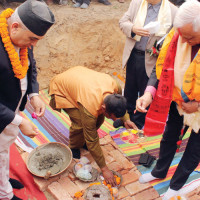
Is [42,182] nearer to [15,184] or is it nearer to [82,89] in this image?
[15,184]

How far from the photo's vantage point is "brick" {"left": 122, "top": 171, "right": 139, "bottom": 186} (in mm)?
2652

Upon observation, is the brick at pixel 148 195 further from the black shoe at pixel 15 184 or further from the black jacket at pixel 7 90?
the black jacket at pixel 7 90

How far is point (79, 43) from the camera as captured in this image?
5.02m

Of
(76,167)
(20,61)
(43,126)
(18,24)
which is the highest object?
(18,24)

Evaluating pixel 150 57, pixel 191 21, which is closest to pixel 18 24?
pixel 191 21

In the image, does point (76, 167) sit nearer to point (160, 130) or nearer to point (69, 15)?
point (160, 130)

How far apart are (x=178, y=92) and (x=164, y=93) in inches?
4.5

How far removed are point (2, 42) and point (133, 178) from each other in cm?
189

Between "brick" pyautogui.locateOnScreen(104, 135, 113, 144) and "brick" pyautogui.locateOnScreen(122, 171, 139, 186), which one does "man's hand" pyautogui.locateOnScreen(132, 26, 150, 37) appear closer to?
"brick" pyautogui.locateOnScreen(104, 135, 113, 144)

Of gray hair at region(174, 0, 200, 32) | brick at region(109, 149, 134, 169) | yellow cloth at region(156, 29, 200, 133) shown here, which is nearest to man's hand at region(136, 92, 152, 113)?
yellow cloth at region(156, 29, 200, 133)

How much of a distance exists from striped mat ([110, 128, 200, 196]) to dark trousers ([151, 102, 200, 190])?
0.17 metres

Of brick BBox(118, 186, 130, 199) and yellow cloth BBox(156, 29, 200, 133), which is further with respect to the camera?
brick BBox(118, 186, 130, 199)

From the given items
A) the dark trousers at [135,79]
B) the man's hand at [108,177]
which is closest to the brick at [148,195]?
the man's hand at [108,177]

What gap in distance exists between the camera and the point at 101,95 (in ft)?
7.81
